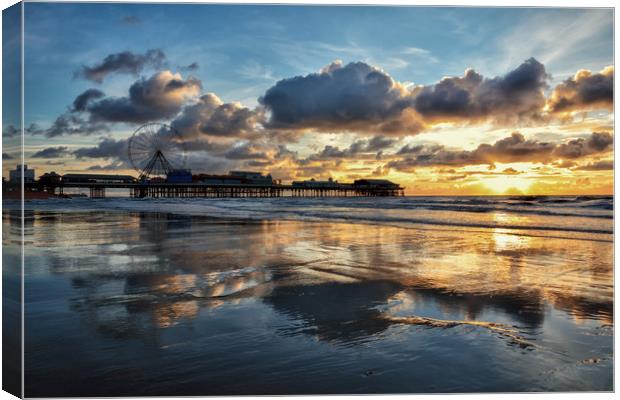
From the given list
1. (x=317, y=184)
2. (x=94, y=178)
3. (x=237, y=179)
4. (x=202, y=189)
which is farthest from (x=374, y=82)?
(x=317, y=184)

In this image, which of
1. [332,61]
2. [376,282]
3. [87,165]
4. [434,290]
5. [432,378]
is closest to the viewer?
[432,378]

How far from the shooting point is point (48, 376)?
2.84 metres

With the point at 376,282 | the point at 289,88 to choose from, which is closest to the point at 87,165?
the point at 289,88

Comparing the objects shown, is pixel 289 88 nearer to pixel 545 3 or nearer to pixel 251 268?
pixel 251 268

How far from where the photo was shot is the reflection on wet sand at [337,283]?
11.8 ft

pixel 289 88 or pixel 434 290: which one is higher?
pixel 289 88

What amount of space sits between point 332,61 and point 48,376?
14.8 ft

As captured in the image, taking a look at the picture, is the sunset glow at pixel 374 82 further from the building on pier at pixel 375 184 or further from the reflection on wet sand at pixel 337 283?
the building on pier at pixel 375 184

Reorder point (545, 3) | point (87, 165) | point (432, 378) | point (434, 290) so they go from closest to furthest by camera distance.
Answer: point (432, 378) → point (545, 3) → point (434, 290) → point (87, 165)

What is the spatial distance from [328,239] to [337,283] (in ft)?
14.4

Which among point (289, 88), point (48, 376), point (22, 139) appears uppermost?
point (289, 88)

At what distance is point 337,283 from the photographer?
197 inches

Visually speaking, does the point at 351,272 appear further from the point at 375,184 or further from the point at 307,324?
the point at 375,184

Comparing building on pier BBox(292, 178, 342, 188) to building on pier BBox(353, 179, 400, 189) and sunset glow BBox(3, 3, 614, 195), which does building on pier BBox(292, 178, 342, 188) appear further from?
sunset glow BBox(3, 3, 614, 195)
